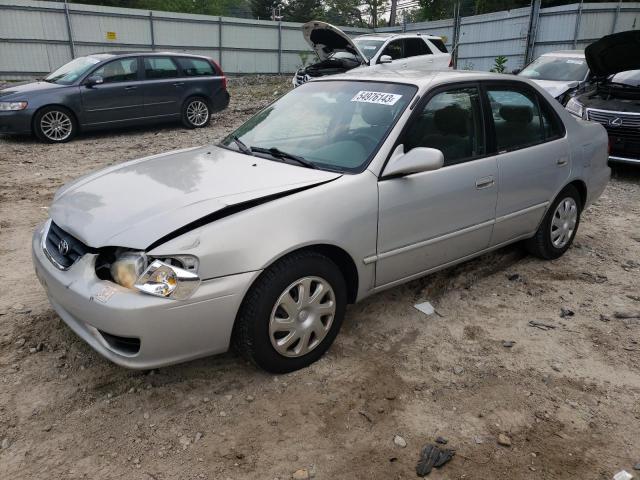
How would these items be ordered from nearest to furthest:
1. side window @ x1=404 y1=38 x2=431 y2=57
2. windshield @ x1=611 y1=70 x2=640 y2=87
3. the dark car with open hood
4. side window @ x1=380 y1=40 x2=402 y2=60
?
the dark car with open hood
windshield @ x1=611 y1=70 x2=640 y2=87
side window @ x1=380 y1=40 x2=402 y2=60
side window @ x1=404 y1=38 x2=431 y2=57

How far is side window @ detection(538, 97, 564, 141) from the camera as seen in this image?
4359mm

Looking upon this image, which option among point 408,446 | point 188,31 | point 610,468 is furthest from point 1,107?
point 188,31

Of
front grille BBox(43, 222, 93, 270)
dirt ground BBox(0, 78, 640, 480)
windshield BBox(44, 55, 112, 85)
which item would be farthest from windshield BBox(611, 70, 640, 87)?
windshield BBox(44, 55, 112, 85)

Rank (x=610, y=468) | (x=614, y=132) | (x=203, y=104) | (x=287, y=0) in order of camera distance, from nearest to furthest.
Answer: (x=610, y=468) < (x=614, y=132) < (x=203, y=104) < (x=287, y=0)

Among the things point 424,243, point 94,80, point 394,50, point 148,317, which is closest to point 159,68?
point 94,80

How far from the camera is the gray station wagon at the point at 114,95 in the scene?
9.45m

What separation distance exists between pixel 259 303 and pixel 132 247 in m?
0.67

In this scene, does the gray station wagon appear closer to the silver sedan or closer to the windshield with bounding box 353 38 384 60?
the windshield with bounding box 353 38 384 60

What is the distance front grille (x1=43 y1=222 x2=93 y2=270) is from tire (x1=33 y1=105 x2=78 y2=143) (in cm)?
760

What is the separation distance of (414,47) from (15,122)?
9053 millimetres

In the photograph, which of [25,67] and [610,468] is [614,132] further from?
[25,67]

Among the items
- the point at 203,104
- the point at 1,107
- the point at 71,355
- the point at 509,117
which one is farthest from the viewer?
the point at 203,104

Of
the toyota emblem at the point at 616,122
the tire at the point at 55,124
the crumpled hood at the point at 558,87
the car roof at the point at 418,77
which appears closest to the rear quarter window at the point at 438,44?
the crumpled hood at the point at 558,87

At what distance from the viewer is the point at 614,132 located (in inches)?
295
